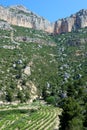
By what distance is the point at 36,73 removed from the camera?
181375 mm

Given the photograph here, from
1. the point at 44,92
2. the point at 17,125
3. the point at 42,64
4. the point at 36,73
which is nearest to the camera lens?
the point at 17,125

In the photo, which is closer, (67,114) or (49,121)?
(67,114)

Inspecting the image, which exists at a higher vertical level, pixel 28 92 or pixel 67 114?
pixel 67 114

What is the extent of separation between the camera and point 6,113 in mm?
103500

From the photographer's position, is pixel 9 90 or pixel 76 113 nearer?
pixel 76 113

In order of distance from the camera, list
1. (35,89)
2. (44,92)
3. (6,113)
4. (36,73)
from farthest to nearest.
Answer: (36,73)
(35,89)
(44,92)
(6,113)

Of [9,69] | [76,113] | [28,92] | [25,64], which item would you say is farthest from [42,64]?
[76,113]

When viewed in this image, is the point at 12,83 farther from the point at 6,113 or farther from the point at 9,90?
the point at 6,113

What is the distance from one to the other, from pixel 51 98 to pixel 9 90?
55.7 ft

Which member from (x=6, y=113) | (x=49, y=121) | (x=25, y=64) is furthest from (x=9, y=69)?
(x=49, y=121)

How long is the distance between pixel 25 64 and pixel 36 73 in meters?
7.20

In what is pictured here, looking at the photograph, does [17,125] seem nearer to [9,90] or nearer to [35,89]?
[9,90]

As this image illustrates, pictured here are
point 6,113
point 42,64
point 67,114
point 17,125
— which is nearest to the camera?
point 67,114

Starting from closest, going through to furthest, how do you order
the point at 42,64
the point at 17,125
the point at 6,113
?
the point at 17,125 < the point at 6,113 < the point at 42,64
